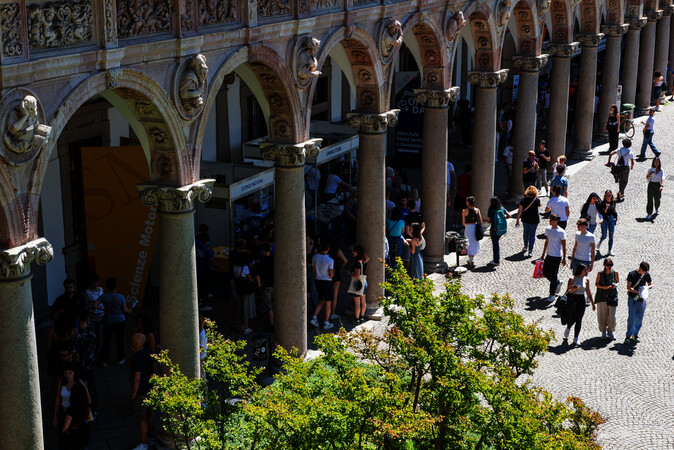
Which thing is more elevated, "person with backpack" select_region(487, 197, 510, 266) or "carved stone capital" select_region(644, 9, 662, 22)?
"carved stone capital" select_region(644, 9, 662, 22)

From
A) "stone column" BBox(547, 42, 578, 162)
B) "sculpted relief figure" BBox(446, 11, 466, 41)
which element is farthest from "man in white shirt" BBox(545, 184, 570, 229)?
"stone column" BBox(547, 42, 578, 162)

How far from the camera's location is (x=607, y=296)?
17.6m

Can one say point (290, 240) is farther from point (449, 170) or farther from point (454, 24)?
point (449, 170)

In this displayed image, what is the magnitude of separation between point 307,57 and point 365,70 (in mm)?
2732

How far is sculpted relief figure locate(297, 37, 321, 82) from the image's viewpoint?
1533 cm

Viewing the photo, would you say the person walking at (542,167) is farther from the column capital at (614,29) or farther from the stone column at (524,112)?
the column capital at (614,29)

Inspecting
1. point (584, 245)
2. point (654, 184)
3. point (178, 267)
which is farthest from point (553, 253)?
point (178, 267)

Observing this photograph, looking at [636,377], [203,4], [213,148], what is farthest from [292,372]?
[213,148]

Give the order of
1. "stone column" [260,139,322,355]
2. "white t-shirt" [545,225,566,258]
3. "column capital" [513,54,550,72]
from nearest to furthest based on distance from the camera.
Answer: "stone column" [260,139,322,355] → "white t-shirt" [545,225,566,258] → "column capital" [513,54,550,72]

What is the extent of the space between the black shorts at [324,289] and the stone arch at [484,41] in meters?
7.26

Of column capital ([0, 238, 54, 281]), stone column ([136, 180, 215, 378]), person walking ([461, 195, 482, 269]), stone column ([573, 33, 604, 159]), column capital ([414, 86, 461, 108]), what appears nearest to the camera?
Result: column capital ([0, 238, 54, 281])

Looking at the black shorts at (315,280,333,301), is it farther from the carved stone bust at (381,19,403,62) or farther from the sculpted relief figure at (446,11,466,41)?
the sculpted relief figure at (446,11,466,41)

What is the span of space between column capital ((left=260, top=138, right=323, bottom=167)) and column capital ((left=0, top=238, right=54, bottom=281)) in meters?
5.35

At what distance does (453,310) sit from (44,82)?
16.8 ft
